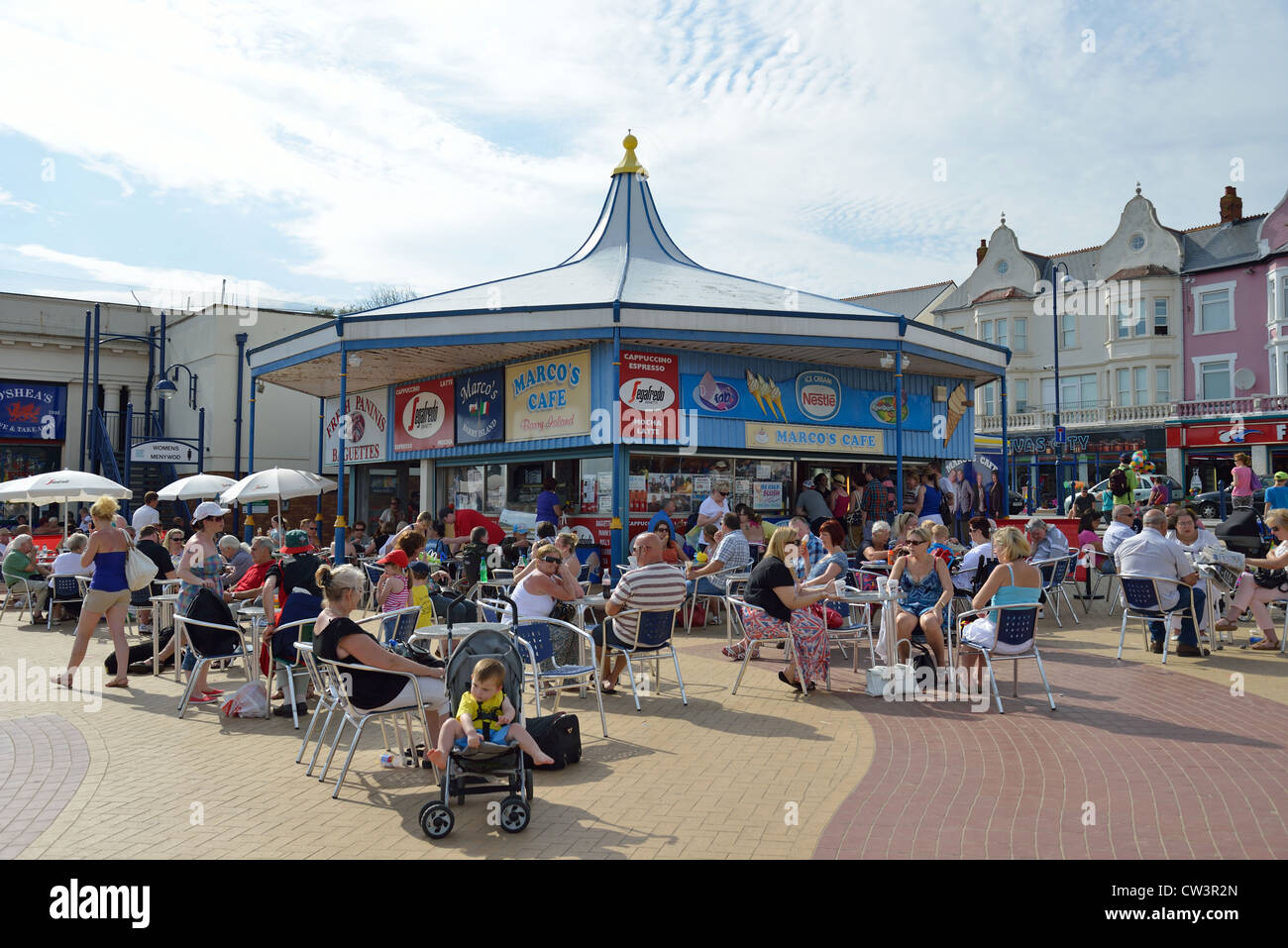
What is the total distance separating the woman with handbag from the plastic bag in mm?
9798

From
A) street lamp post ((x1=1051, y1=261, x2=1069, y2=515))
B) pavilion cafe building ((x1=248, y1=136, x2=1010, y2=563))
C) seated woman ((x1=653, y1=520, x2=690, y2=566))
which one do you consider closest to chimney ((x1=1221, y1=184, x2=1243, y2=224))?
street lamp post ((x1=1051, y1=261, x2=1069, y2=515))

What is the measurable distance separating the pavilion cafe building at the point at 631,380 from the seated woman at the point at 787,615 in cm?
599

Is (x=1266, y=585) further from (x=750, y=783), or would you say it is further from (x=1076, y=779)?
(x=750, y=783)

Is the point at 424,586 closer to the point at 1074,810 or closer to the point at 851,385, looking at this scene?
the point at 1074,810

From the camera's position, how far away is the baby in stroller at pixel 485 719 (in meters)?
5.10

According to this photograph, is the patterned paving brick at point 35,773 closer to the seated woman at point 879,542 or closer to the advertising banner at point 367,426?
the seated woman at point 879,542

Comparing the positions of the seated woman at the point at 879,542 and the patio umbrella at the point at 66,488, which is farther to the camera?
the patio umbrella at the point at 66,488

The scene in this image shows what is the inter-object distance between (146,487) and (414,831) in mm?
27925

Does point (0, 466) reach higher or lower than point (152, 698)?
higher

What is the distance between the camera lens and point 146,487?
29.1m

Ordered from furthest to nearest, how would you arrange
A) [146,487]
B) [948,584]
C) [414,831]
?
[146,487] → [948,584] → [414,831]

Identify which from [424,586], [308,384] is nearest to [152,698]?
[424,586]

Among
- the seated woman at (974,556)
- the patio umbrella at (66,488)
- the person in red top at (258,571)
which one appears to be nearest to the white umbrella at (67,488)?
the patio umbrella at (66,488)

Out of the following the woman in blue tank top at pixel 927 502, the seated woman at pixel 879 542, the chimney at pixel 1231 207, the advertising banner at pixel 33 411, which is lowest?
the seated woman at pixel 879 542
